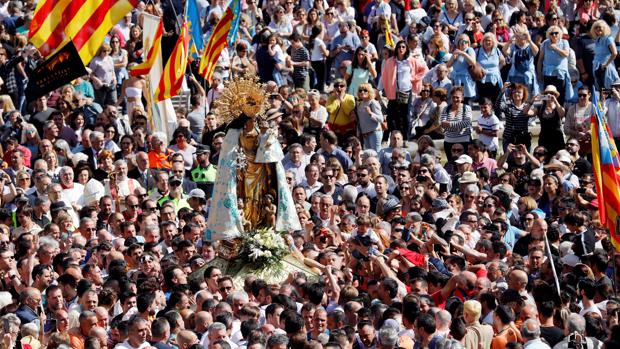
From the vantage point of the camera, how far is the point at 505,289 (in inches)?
736

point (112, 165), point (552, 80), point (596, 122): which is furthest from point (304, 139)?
point (596, 122)

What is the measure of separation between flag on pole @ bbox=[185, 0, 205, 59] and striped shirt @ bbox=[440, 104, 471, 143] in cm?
486

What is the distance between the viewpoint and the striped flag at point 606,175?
19062mm

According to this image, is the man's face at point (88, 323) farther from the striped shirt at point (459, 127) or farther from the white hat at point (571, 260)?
the striped shirt at point (459, 127)

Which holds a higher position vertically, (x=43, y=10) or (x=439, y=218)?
(x=43, y=10)

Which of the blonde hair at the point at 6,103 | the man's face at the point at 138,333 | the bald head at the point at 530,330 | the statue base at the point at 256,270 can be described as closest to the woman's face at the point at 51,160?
the blonde hair at the point at 6,103

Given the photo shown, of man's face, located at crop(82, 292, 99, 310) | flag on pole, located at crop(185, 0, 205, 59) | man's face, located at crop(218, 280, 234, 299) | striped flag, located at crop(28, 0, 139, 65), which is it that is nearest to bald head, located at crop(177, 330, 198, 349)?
man's face, located at crop(82, 292, 99, 310)

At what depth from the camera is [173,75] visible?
87.1 feet

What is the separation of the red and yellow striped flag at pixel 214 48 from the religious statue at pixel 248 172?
5.96 metres

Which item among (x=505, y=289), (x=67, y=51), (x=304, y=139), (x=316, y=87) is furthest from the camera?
(x=316, y=87)

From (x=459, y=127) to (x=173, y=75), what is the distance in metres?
4.04

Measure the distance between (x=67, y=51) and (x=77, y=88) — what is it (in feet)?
13.8

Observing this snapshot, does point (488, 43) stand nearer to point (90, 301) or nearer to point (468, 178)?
point (468, 178)

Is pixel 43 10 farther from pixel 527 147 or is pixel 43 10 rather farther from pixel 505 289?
pixel 505 289
